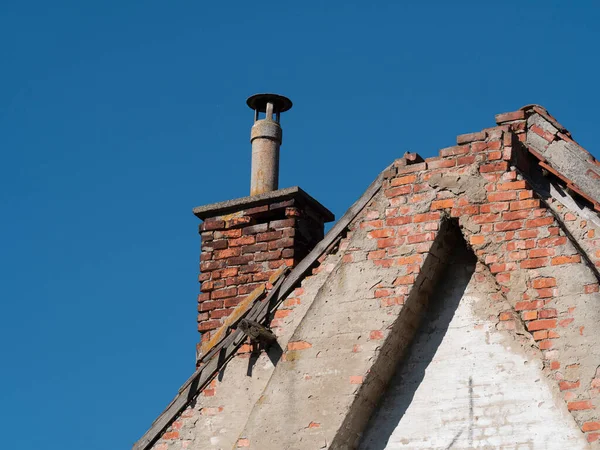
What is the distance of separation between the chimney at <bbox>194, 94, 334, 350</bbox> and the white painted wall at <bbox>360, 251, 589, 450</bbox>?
1575 mm

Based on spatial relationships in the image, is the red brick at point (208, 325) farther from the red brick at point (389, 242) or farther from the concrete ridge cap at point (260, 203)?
the red brick at point (389, 242)

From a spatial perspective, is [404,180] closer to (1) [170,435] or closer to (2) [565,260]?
(2) [565,260]

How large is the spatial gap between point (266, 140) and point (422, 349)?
2769 mm

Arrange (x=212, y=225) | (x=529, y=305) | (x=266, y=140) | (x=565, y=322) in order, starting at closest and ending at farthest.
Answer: (x=565, y=322) < (x=529, y=305) < (x=212, y=225) < (x=266, y=140)

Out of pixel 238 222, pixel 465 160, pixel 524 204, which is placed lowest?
pixel 524 204

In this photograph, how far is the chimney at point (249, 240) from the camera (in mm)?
9477

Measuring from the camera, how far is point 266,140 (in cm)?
1026

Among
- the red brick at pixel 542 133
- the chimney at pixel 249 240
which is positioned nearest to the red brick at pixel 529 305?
the red brick at pixel 542 133

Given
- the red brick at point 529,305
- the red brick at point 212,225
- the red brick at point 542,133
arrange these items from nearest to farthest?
the red brick at point 529,305
the red brick at point 542,133
the red brick at point 212,225

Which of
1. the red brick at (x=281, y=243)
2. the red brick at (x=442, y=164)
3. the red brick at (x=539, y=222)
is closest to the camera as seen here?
the red brick at (x=539, y=222)

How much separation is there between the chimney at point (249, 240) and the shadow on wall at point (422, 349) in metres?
1.42

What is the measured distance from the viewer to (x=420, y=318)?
841cm

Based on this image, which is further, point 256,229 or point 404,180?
point 256,229

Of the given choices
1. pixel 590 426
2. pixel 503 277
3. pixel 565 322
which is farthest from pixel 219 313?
pixel 590 426
